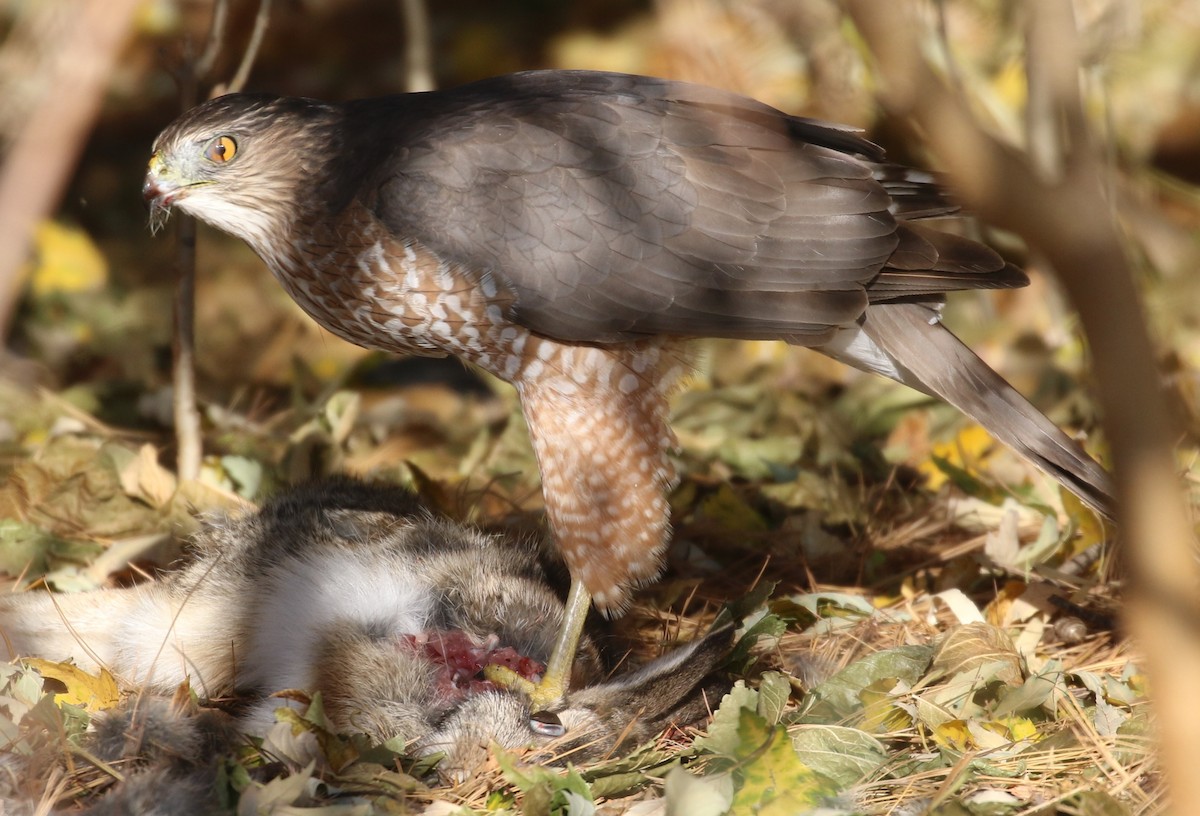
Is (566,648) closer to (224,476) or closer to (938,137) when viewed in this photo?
(224,476)

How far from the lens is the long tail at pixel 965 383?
3.46m

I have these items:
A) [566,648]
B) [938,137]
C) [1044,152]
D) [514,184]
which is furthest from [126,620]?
[1044,152]

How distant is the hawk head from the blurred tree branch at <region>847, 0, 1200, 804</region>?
7.69ft

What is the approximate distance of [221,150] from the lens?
11.4ft

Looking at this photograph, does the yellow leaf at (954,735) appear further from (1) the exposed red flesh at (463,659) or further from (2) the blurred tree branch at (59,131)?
A: (2) the blurred tree branch at (59,131)

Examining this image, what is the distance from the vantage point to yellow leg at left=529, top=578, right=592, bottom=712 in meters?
3.17

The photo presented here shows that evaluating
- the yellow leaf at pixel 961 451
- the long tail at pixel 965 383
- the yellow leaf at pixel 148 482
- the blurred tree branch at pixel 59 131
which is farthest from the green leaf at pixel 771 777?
the yellow leaf at pixel 148 482

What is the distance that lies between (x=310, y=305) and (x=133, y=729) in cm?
130

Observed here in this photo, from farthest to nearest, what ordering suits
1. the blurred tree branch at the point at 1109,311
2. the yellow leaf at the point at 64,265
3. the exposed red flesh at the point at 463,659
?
the yellow leaf at the point at 64,265
the exposed red flesh at the point at 463,659
the blurred tree branch at the point at 1109,311

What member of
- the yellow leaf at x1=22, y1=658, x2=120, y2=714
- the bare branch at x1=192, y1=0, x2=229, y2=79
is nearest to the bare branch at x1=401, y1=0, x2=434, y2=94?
the bare branch at x1=192, y1=0, x2=229, y2=79

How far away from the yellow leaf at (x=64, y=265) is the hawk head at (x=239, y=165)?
3.19 metres

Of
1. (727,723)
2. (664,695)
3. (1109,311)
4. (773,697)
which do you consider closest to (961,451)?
(773,697)

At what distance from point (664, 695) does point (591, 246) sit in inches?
47.1

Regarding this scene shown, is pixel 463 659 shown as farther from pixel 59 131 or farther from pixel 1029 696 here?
pixel 59 131
